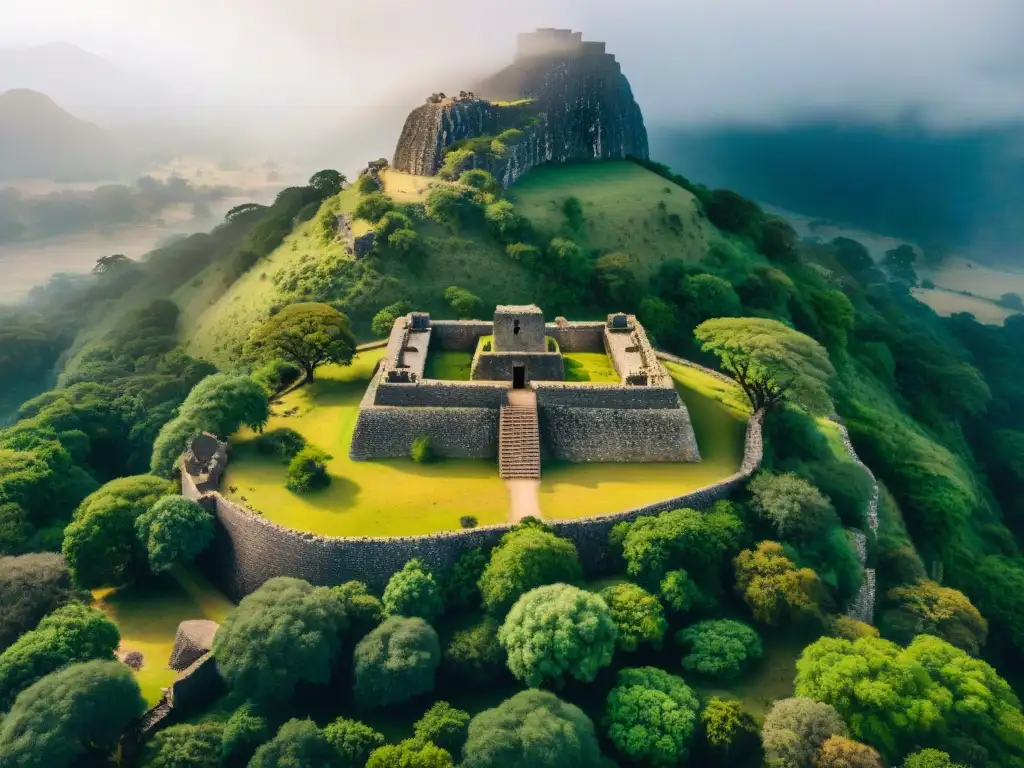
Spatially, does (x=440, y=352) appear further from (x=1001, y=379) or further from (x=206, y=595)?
(x=1001, y=379)

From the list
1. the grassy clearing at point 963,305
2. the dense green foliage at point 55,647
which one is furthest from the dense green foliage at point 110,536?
the grassy clearing at point 963,305

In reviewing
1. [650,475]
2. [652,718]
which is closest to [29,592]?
[652,718]

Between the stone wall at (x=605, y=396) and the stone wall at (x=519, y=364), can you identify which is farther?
the stone wall at (x=519, y=364)

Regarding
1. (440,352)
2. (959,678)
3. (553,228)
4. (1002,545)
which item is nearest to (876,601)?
(959,678)

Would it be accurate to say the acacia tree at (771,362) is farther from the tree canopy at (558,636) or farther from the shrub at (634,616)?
the tree canopy at (558,636)

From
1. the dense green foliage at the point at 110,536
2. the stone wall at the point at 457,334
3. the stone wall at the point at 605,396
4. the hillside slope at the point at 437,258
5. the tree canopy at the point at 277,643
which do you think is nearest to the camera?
the tree canopy at the point at 277,643

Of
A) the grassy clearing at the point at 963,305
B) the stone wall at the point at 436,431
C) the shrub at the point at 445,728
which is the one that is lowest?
→ the grassy clearing at the point at 963,305

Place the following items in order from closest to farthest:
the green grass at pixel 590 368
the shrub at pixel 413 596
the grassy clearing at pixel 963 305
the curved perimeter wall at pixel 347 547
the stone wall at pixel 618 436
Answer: the shrub at pixel 413 596 < the curved perimeter wall at pixel 347 547 < the stone wall at pixel 618 436 < the green grass at pixel 590 368 < the grassy clearing at pixel 963 305

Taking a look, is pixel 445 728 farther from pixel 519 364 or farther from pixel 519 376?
pixel 519 364
